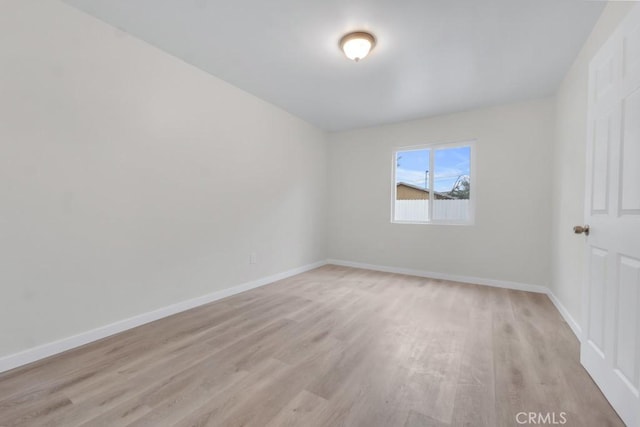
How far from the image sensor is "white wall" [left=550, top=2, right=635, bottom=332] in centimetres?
217

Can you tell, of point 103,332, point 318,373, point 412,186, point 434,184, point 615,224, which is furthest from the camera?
point 412,186

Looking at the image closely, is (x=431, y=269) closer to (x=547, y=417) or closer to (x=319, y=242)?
(x=319, y=242)

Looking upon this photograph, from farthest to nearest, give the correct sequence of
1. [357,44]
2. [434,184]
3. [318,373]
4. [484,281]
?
[434,184] → [484,281] → [357,44] → [318,373]

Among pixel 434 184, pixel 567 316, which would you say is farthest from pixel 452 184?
pixel 567 316

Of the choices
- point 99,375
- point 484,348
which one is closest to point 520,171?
point 484,348

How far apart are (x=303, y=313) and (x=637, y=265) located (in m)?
2.37

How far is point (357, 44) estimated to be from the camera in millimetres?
2229

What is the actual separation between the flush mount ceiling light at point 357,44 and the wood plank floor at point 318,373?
2.49 meters

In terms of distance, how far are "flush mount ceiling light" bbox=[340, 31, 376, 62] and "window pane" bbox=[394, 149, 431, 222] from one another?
2385 mm

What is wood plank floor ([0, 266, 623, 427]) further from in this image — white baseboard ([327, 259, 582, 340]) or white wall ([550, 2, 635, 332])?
white wall ([550, 2, 635, 332])

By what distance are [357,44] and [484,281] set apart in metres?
3.54

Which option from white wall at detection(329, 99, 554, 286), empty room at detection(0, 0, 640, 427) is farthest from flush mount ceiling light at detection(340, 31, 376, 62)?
white wall at detection(329, 99, 554, 286)

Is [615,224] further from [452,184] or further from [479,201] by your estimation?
[452,184]

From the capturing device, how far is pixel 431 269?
4.10 m
